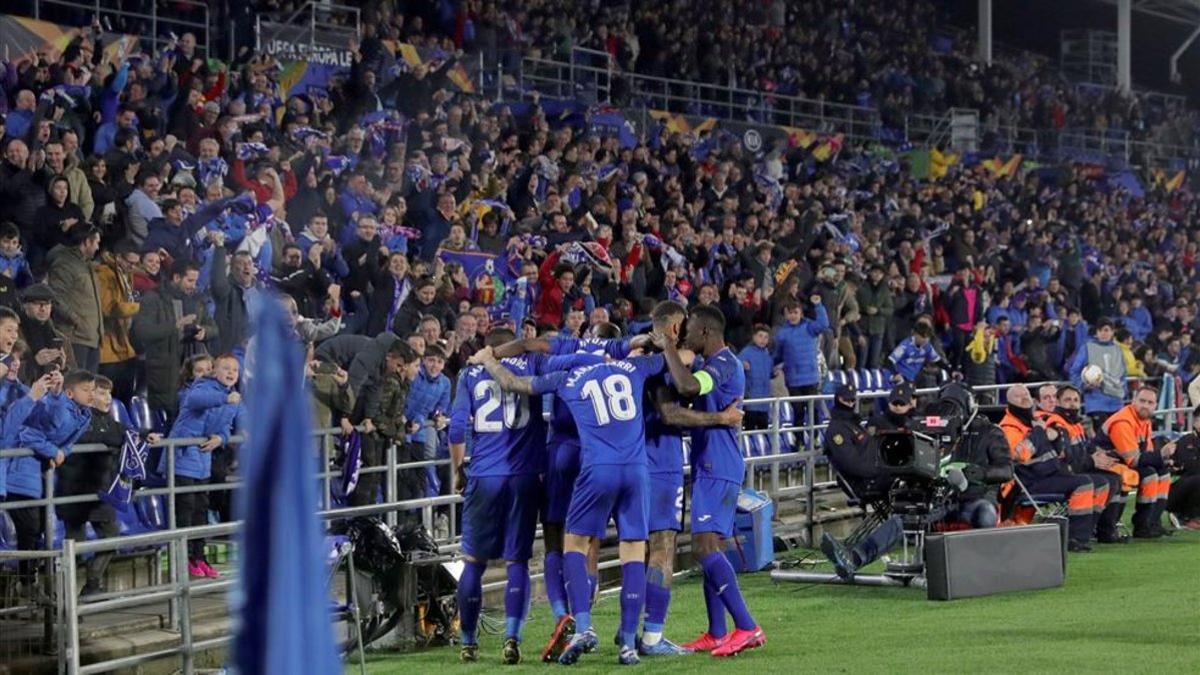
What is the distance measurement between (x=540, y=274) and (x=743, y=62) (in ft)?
49.2

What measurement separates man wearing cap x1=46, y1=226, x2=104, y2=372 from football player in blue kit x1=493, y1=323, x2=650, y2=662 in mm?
3192

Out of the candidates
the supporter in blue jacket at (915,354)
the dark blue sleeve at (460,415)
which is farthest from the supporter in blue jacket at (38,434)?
the supporter in blue jacket at (915,354)

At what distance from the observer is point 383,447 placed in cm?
1159

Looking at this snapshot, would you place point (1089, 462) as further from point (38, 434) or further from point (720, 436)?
point (38, 434)

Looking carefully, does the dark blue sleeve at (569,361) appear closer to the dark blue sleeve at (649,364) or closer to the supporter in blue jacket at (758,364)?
the dark blue sleeve at (649,364)

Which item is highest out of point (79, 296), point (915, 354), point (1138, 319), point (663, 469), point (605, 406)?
point (79, 296)

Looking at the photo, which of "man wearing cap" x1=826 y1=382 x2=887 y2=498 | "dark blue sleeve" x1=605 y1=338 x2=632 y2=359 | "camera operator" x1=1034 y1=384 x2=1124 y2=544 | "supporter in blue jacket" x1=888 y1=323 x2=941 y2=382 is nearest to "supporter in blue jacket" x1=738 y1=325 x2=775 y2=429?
"camera operator" x1=1034 y1=384 x2=1124 y2=544

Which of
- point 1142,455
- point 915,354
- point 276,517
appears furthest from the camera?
point 915,354

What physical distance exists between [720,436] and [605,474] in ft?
3.19

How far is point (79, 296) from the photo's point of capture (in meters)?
11.3

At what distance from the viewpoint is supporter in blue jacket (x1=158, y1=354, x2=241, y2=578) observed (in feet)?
34.1

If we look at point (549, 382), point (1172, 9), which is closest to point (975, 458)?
point (549, 382)

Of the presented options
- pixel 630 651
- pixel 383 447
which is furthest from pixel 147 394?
pixel 630 651

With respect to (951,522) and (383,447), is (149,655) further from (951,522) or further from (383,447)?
(951,522)
